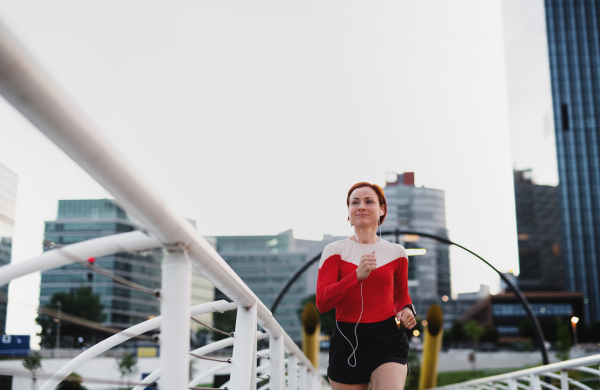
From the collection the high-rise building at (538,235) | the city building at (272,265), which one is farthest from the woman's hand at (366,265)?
the city building at (272,265)

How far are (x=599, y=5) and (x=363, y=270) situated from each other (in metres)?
134

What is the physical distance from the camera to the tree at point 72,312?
1.25 metres

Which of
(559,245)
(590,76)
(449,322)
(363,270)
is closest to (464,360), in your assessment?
(559,245)

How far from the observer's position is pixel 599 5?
117 m

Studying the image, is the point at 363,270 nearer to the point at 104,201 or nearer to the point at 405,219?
the point at 104,201

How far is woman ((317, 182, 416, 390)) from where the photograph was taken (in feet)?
9.77

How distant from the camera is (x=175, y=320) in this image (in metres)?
1.30

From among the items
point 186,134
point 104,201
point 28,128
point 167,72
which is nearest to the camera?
point 28,128

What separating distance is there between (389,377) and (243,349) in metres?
1.08

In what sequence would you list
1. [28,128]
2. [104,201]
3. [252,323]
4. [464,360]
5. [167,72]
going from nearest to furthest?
1. [28,128]
2. [104,201]
3. [252,323]
4. [167,72]
5. [464,360]

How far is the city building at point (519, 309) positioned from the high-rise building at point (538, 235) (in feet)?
37.6

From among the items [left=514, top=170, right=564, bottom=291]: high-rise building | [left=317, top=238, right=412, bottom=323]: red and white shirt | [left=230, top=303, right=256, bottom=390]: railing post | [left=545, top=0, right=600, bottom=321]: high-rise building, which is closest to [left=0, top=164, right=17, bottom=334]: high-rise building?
[left=230, top=303, right=256, bottom=390]: railing post

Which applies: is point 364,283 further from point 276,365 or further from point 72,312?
point 72,312

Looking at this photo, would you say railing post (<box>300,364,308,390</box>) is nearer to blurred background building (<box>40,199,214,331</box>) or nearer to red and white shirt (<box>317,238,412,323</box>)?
red and white shirt (<box>317,238,412,323</box>)
